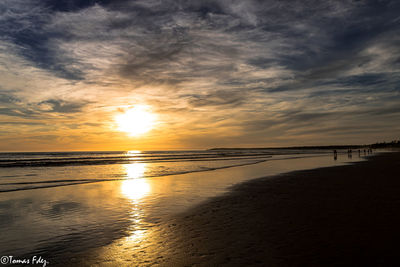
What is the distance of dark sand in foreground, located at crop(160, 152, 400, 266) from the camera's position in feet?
19.2

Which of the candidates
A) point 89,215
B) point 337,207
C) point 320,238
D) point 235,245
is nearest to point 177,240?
point 235,245

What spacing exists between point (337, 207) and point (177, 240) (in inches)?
302

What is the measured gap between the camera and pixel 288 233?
24.9 ft

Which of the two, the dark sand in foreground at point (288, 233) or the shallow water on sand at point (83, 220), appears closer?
the dark sand in foreground at point (288, 233)

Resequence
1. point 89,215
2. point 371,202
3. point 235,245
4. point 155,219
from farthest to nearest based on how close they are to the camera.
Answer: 1. point 371,202
2. point 89,215
3. point 155,219
4. point 235,245

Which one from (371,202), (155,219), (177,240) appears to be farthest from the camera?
(371,202)

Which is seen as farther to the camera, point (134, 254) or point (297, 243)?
point (297, 243)

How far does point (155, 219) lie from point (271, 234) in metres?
4.64

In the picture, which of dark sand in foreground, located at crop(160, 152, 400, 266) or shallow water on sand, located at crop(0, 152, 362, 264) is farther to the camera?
shallow water on sand, located at crop(0, 152, 362, 264)

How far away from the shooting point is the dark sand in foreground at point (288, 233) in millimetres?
5844

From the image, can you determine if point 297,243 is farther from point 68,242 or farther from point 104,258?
point 68,242

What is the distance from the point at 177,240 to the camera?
7.29 metres

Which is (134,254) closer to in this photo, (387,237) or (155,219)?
(155,219)

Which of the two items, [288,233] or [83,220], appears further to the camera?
[83,220]
